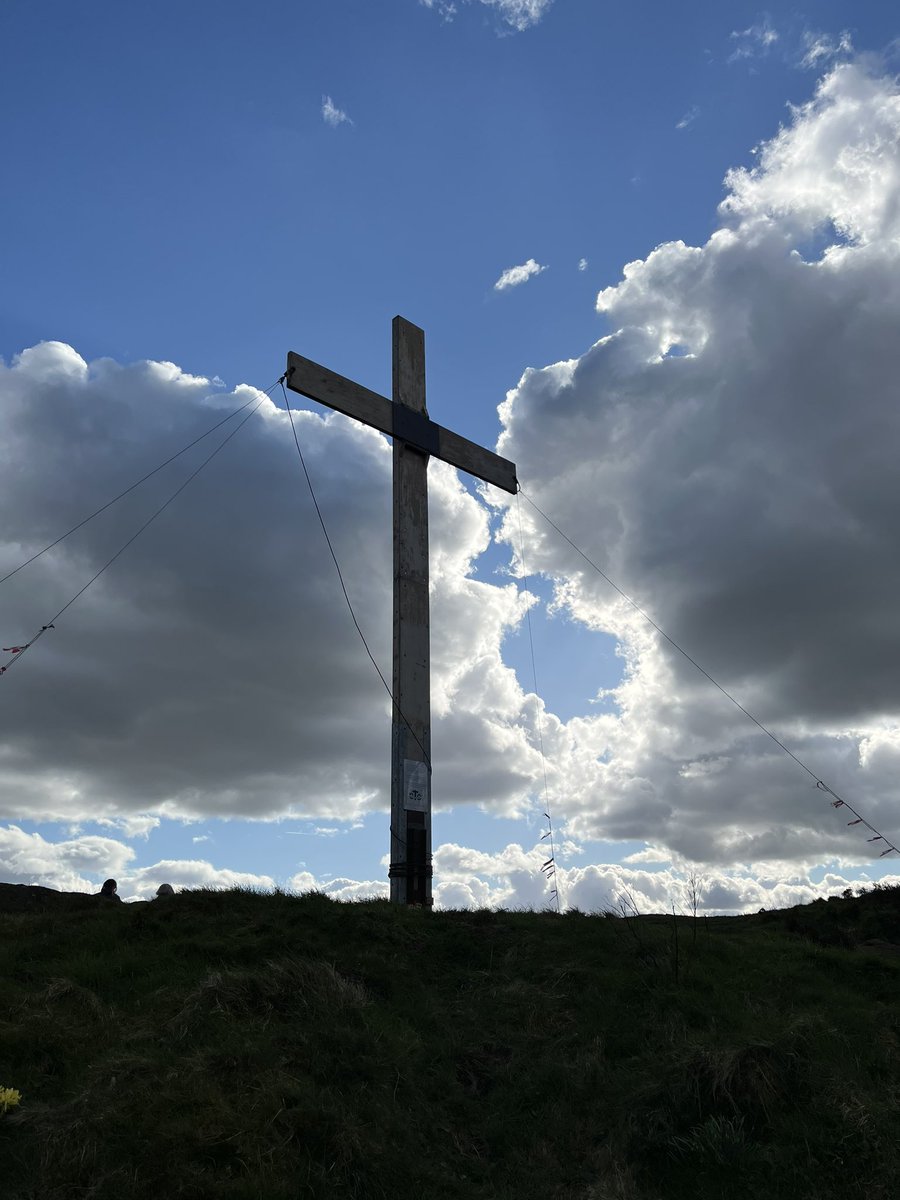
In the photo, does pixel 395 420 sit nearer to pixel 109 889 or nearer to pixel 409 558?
pixel 409 558

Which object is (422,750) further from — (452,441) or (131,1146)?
(131,1146)

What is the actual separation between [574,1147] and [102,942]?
16.5 ft

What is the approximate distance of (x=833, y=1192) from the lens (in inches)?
230

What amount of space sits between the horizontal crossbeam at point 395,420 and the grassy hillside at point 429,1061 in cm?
685

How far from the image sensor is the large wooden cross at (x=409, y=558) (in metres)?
12.3

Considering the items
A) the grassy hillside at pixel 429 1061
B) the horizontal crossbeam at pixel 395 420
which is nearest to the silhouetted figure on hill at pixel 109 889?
the grassy hillside at pixel 429 1061

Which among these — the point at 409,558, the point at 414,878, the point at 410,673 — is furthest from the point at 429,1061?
the point at 409,558

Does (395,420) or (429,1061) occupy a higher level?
(395,420)

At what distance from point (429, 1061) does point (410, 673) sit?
622 cm

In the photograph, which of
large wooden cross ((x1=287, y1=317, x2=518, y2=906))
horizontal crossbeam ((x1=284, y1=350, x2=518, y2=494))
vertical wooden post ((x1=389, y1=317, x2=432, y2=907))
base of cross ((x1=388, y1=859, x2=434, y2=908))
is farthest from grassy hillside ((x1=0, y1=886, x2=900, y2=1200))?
horizontal crossbeam ((x1=284, y1=350, x2=518, y2=494))

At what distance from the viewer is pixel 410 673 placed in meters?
13.0

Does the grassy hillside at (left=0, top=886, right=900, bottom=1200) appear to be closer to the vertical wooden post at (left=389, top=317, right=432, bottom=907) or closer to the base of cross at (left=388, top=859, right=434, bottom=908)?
the base of cross at (left=388, top=859, right=434, bottom=908)

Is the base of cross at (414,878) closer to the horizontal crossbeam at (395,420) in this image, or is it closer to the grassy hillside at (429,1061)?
the grassy hillside at (429,1061)

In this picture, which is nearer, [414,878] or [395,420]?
[414,878]
